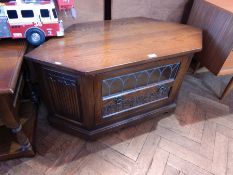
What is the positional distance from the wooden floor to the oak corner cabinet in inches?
3.1

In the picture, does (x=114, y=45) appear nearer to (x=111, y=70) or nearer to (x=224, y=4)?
(x=111, y=70)

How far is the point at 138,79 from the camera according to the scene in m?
1.00

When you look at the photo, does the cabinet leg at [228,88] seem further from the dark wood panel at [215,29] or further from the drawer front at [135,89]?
the drawer front at [135,89]

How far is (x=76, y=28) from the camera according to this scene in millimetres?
1072

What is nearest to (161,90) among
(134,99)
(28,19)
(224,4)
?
(134,99)

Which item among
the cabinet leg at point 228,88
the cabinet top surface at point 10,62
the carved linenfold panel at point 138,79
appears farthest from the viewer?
the cabinet leg at point 228,88

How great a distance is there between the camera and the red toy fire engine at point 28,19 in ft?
2.73

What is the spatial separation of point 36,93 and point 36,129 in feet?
0.81

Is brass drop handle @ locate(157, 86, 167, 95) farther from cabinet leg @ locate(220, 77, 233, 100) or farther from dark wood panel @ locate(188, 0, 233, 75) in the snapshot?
cabinet leg @ locate(220, 77, 233, 100)

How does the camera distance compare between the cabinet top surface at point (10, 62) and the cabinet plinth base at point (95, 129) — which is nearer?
the cabinet top surface at point (10, 62)

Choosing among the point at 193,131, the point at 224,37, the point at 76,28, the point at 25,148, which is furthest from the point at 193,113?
the point at 25,148

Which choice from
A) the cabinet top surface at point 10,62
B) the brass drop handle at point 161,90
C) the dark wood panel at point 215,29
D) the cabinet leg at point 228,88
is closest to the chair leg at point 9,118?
the cabinet top surface at point 10,62

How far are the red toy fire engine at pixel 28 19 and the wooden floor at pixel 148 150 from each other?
1.84 ft

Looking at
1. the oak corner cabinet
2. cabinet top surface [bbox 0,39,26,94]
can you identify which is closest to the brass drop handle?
the oak corner cabinet
